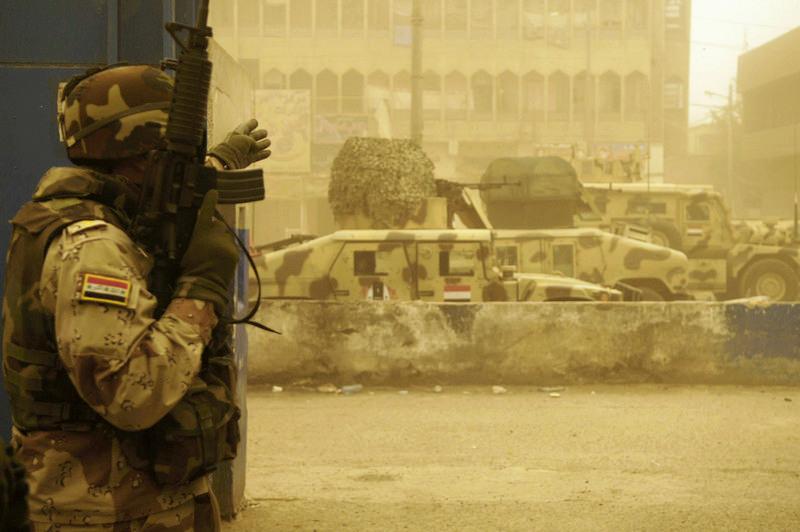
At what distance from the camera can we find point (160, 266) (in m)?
2.24

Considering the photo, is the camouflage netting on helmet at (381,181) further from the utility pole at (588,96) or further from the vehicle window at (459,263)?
the utility pole at (588,96)

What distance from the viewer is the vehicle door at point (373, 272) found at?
10.6m

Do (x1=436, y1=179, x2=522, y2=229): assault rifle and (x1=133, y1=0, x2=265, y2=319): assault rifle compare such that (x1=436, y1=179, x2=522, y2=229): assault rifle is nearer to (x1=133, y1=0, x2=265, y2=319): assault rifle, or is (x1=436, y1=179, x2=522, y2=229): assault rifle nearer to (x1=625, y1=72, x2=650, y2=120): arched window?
(x1=133, y1=0, x2=265, y2=319): assault rifle

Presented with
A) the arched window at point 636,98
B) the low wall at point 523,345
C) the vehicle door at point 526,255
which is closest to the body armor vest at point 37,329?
the low wall at point 523,345

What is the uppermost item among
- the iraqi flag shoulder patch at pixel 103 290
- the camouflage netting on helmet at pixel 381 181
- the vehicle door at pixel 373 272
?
the camouflage netting on helmet at pixel 381 181

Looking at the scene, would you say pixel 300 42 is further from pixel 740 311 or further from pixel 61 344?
pixel 61 344

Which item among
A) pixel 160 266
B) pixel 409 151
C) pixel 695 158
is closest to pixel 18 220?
pixel 160 266

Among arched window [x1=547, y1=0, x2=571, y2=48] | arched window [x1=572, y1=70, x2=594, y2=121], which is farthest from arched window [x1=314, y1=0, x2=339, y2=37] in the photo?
arched window [x1=572, y1=70, x2=594, y2=121]

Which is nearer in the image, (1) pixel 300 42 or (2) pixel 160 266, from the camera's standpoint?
(2) pixel 160 266

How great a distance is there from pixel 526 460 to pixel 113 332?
447cm

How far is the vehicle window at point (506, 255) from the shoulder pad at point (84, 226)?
1119 cm

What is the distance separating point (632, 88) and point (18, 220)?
44.1m

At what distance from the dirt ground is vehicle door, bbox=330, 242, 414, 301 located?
202 centimetres

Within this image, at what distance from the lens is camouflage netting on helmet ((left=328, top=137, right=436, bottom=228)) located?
38.7 feet
